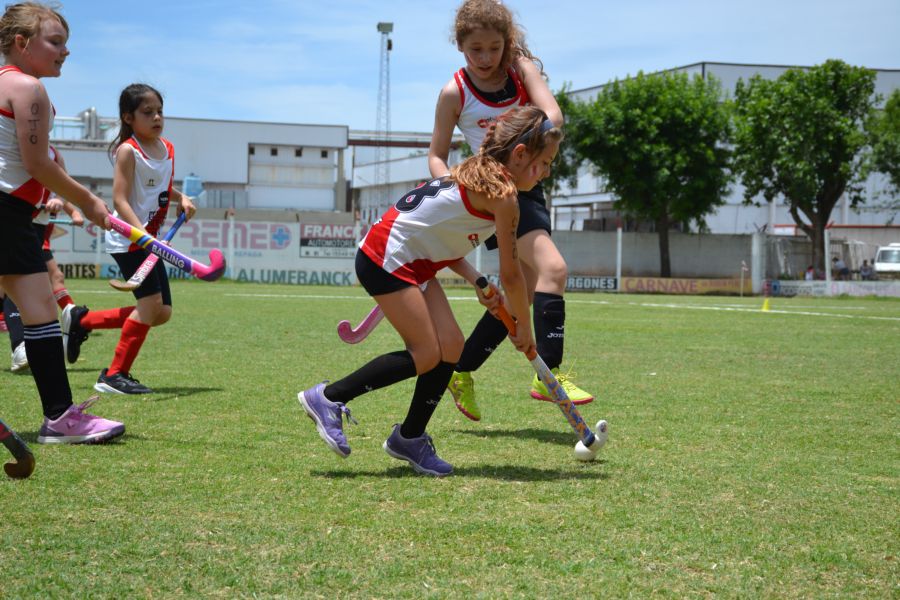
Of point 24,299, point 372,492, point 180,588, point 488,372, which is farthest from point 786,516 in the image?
point 488,372

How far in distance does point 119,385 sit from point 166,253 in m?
1.96

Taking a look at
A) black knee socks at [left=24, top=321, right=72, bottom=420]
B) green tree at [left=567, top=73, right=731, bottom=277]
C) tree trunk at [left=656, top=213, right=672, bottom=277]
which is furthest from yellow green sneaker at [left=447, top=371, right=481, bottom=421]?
green tree at [left=567, top=73, right=731, bottom=277]

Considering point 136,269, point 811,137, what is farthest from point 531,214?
point 811,137

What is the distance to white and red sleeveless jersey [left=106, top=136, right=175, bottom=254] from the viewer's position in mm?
6652

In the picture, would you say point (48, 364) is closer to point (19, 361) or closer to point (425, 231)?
point (425, 231)

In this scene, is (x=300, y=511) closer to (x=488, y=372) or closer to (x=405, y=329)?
(x=405, y=329)

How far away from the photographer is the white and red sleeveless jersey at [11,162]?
441 cm

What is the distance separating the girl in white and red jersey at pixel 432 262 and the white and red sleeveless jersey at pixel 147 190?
303 centimetres

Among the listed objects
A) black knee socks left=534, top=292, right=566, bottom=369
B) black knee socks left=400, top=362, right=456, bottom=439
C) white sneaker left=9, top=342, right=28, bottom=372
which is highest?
black knee socks left=534, top=292, right=566, bottom=369

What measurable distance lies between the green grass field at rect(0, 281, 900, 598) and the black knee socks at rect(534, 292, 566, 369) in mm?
436

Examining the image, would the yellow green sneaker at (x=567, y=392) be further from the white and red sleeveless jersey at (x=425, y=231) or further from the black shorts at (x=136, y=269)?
the black shorts at (x=136, y=269)

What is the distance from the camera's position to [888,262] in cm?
4259

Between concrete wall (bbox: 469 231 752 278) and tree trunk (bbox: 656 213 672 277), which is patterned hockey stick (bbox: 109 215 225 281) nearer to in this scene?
concrete wall (bbox: 469 231 752 278)

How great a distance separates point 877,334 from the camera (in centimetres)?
1277
